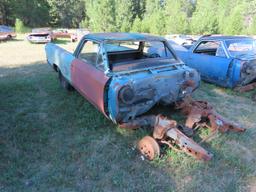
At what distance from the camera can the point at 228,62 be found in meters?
5.74

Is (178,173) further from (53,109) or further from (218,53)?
(218,53)

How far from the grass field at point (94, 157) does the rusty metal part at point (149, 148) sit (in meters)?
0.08

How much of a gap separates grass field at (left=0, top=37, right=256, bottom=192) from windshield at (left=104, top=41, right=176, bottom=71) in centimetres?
98

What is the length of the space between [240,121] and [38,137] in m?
3.55

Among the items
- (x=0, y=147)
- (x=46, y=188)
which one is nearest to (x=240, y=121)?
(x=46, y=188)

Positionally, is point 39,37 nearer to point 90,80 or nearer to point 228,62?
point 228,62

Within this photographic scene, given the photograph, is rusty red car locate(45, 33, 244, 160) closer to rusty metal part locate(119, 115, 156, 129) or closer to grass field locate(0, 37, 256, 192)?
rusty metal part locate(119, 115, 156, 129)

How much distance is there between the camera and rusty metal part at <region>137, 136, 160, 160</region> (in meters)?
3.14

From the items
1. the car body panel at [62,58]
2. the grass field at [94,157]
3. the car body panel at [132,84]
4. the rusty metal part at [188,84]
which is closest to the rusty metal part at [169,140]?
the grass field at [94,157]

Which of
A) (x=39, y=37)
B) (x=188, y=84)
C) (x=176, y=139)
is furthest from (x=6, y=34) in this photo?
(x=176, y=139)

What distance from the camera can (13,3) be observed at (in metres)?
32.5

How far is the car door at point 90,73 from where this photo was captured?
3.54m

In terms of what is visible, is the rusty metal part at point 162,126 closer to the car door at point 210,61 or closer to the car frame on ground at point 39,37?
the car door at point 210,61

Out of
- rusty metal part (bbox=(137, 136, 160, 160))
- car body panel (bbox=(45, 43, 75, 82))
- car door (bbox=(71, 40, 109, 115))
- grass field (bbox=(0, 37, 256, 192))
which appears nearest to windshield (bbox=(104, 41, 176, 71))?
car door (bbox=(71, 40, 109, 115))
